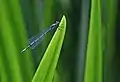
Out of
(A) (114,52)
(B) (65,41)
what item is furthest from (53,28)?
(A) (114,52)

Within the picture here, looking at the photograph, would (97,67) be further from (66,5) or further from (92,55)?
(66,5)
